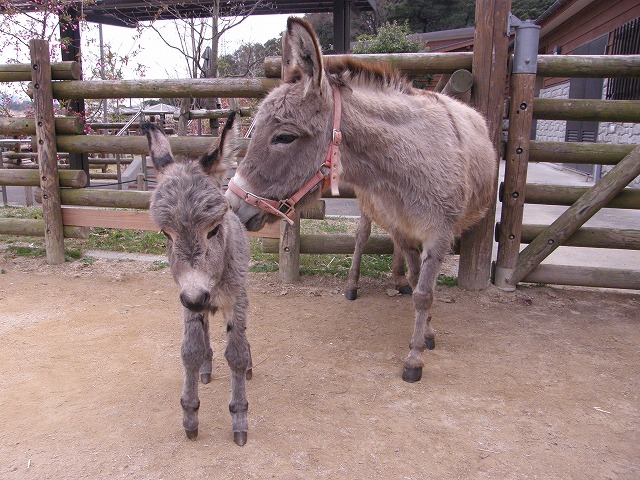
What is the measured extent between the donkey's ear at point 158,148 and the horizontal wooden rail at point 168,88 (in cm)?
253

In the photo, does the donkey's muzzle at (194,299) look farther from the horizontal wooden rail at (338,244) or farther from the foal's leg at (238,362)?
the horizontal wooden rail at (338,244)

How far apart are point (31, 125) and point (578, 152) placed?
622cm

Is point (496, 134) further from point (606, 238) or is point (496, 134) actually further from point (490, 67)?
point (606, 238)

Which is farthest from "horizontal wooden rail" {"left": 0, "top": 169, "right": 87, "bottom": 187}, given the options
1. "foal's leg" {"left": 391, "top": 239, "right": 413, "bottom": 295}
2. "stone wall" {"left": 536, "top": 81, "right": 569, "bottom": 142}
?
"stone wall" {"left": 536, "top": 81, "right": 569, "bottom": 142}

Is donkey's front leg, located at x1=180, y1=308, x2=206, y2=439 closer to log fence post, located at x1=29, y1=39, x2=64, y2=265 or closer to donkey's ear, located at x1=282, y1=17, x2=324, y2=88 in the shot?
donkey's ear, located at x1=282, y1=17, x2=324, y2=88

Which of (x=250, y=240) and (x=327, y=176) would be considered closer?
(x=327, y=176)

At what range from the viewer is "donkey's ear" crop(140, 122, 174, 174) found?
99.7 inches

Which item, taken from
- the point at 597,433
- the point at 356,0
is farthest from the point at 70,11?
the point at 597,433

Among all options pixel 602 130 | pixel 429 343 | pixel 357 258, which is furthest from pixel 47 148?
pixel 602 130

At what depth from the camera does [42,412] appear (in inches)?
115

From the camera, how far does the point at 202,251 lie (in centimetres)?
219

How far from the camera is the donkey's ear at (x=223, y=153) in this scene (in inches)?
95.5

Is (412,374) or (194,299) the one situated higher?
(194,299)

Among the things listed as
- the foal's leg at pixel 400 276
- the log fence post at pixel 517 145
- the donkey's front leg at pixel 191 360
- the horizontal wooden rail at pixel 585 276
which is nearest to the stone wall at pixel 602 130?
the log fence post at pixel 517 145
